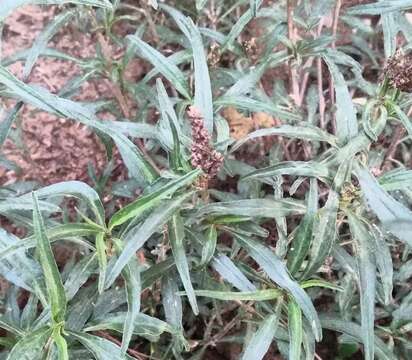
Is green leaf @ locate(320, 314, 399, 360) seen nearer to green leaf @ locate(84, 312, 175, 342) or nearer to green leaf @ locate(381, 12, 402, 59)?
green leaf @ locate(84, 312, 175, 342)

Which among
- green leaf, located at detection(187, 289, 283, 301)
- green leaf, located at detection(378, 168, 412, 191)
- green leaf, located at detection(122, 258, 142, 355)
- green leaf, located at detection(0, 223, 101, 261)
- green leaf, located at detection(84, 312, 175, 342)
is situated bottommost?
green leaf, located at detection(84, 312, 175, 342)

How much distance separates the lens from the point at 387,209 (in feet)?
3.80

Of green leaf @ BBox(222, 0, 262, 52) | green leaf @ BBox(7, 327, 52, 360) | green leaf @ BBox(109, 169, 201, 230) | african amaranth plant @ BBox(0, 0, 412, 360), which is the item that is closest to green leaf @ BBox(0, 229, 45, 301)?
african amaranth plant @ BBox(0, 0, 412, 360)

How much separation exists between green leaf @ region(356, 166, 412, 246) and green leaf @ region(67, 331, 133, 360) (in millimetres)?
536

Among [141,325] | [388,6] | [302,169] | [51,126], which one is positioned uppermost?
[388,6]

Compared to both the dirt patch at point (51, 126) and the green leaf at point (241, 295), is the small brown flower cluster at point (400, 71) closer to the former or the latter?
the green leaf at point (241, 295)

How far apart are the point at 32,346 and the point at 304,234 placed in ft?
1.78

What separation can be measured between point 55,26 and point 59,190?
666mm

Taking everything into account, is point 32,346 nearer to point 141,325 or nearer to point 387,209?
point 141,325

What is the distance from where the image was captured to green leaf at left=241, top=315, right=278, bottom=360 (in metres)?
1.27

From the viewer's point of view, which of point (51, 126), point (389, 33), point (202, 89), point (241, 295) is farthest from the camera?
point (51, 126)

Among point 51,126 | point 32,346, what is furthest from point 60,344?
point 51,126

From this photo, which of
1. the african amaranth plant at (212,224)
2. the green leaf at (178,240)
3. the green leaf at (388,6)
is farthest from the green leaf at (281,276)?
the green leaf at (388,6)

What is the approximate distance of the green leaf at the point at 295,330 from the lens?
3.96ft
